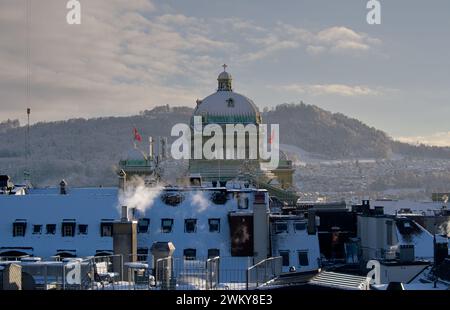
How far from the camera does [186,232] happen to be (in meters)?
62.4

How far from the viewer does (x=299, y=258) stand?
63281mm

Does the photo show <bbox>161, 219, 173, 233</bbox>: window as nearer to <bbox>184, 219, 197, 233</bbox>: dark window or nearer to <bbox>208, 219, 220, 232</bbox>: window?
<bbox>184, 219, 197, 233</bbox>: dark window

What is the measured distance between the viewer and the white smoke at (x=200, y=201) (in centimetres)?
6384

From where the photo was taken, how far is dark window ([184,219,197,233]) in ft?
205

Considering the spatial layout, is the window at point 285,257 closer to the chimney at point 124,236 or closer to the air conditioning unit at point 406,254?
the air conditioning unit at point 406,254

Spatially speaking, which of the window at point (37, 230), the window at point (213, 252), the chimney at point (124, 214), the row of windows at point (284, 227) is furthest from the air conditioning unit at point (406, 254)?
the window at point (37, 230)

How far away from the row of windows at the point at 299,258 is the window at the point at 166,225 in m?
6.34

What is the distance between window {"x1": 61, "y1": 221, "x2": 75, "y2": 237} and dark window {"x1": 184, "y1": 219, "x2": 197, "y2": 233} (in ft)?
20.4

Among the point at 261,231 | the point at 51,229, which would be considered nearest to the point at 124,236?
the point at 51,229

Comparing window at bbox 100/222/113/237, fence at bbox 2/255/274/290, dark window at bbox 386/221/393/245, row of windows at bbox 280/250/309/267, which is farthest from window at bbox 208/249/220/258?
fence at bbox 2/255/274/290
